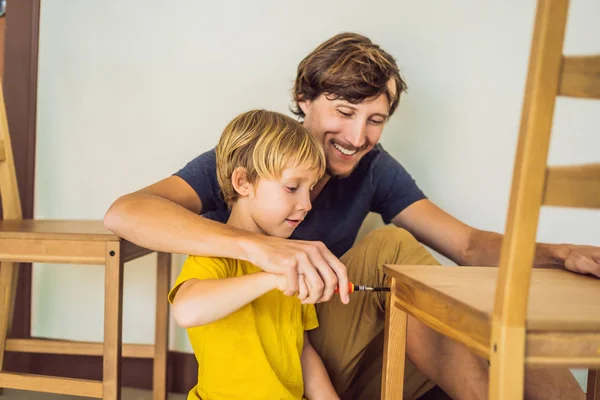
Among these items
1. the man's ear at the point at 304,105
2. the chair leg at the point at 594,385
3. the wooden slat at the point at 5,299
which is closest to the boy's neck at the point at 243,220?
the man's ear at the point at 304,105

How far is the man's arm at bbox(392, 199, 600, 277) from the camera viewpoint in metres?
1.30

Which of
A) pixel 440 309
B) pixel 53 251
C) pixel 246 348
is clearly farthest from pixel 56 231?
pixel 440 309

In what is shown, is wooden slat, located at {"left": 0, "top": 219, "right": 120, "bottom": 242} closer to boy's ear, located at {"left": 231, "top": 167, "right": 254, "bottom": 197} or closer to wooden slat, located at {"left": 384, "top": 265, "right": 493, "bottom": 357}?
boy's ear, located at {"left": 231, "top": 167, "right": 254, "bottom": 197}

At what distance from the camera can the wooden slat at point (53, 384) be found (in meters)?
1.35

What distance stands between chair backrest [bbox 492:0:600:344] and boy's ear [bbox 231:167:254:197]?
23.4 inches

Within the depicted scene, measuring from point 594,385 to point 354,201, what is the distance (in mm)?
706

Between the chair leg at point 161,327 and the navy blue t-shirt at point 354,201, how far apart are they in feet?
0.96

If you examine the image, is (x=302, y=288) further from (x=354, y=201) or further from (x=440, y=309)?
(x=354, y=201)

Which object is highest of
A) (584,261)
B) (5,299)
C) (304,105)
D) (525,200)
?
(304,105)

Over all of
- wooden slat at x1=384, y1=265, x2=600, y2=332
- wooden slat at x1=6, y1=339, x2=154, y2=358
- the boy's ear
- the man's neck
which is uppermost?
the boy's ear

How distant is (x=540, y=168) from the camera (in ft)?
2.17

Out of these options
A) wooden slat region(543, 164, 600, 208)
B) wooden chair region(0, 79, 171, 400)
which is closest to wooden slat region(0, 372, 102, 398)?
wooden chair region(0, 79, 171, 400)

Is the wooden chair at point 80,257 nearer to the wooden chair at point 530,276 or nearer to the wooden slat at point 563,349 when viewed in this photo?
the wooden chair at point 530,276

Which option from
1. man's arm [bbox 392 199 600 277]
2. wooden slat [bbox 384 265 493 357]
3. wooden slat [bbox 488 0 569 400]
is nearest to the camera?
wooden slat [bbox 488 0 569 400]
